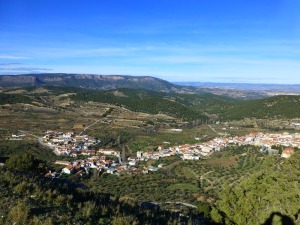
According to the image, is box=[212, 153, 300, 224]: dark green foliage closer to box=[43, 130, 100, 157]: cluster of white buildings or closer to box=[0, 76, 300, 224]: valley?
box=[0, 76, 300, 224]: valley

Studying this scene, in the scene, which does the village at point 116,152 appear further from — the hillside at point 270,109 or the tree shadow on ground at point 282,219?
the hillside at point 270,109

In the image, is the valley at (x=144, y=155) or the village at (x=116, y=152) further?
the village at (x=116, y=152)

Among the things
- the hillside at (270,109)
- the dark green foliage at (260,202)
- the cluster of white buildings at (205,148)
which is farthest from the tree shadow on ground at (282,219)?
the hillside at (270,109)

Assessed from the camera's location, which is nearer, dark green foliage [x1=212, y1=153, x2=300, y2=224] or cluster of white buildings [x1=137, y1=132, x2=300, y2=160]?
dark green foliage [x1=212, y1=153, x2=300, y2=224]

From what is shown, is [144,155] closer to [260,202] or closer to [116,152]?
[116,152]

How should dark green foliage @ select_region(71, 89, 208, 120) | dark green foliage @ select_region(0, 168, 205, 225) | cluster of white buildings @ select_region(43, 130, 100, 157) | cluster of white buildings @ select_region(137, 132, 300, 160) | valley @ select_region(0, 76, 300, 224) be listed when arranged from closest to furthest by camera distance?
dark green foliage @ select_region(0, 168, 205, 225), valley @ select_region(0, 76, 300, 224), cluster of white buildings @ select_region(137, 132, 300, 160), cluster of white buildings @ select_region(43, 130, 100, 157), dark green foliage @ select_region(71, 89, 208, 120)

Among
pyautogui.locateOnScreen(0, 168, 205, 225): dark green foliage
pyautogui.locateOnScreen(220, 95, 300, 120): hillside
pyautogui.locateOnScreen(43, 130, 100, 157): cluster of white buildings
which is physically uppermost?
pyautogui.locateOnScreen(0, 168, 205, 225): dark green foliage

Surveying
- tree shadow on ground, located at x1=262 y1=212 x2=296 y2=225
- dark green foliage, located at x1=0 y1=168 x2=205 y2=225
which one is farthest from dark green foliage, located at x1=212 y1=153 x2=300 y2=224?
dark green foliage, located at x1=0 y1=168 x2=205 y2=225

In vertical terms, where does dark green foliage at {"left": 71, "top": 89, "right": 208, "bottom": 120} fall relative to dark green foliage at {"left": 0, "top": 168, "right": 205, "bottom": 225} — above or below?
below

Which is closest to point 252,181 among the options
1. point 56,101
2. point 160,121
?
point 160,121
